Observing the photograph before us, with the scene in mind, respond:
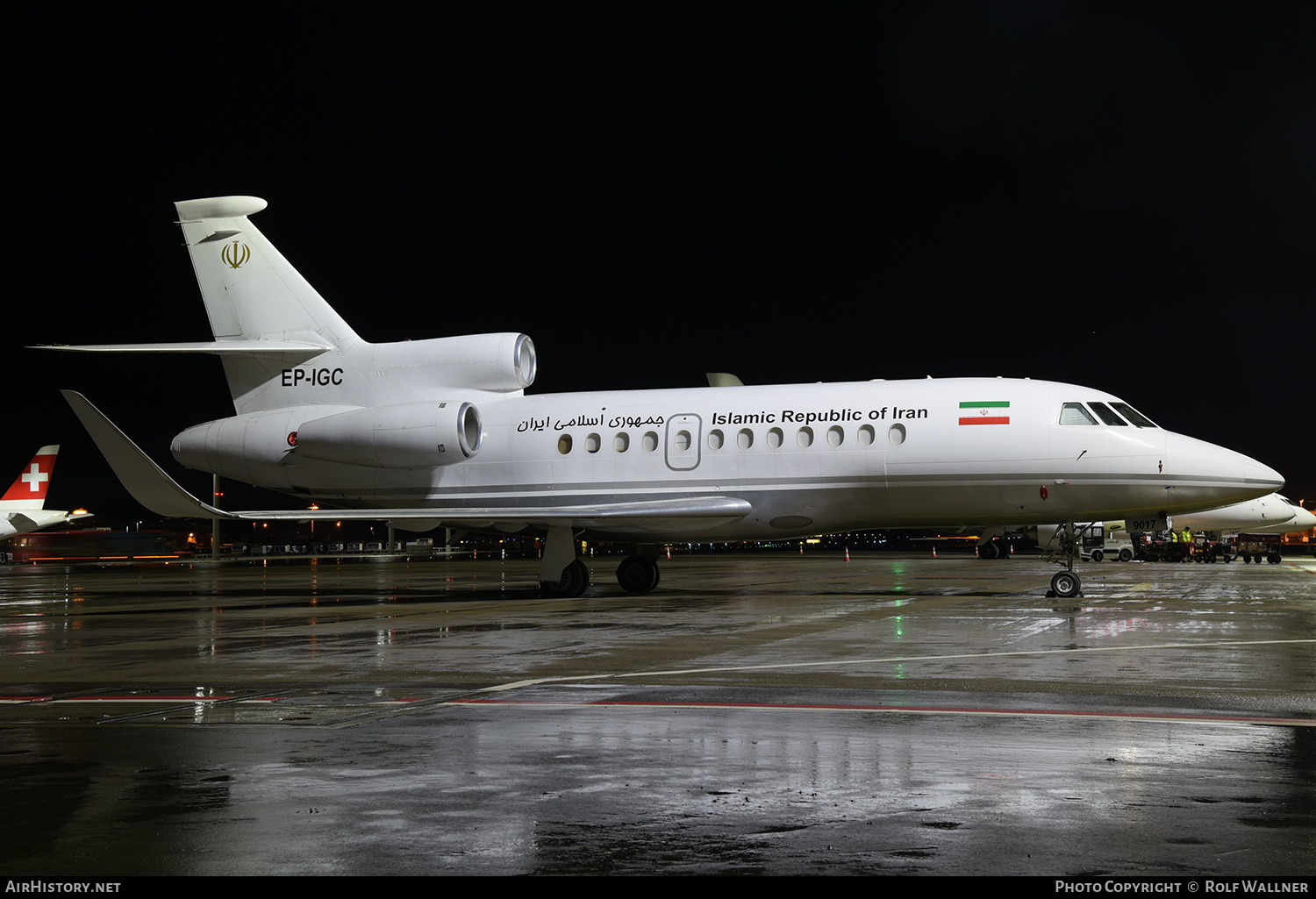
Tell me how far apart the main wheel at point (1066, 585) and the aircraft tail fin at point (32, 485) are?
52.9 metres

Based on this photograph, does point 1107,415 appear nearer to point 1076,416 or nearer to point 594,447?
point 1076,416

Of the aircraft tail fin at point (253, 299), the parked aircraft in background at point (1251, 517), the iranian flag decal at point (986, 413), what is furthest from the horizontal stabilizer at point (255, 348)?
the parked aircraft in background at point (1251, 517)

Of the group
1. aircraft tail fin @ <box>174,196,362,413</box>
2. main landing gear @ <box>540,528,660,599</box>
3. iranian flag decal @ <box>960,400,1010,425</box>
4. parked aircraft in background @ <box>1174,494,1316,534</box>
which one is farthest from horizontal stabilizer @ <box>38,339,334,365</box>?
parked aircraft in background @ <box>1174,494,1316,534</box>

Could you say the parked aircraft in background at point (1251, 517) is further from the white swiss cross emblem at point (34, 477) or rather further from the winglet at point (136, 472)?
the white swiss cross emblem at point (34, 477)

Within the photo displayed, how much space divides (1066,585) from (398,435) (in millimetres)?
14011

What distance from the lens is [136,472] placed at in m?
19.8

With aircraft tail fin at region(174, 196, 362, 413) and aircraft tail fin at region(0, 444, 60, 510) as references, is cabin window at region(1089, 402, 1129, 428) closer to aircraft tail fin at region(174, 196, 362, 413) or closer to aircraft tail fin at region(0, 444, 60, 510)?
aircraft tail fin at region(174, 196, 362, 413)

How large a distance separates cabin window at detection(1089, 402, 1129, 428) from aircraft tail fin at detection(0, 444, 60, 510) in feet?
176

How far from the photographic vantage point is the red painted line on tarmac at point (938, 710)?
8133 mm

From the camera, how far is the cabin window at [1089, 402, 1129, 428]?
2136 centimetres
